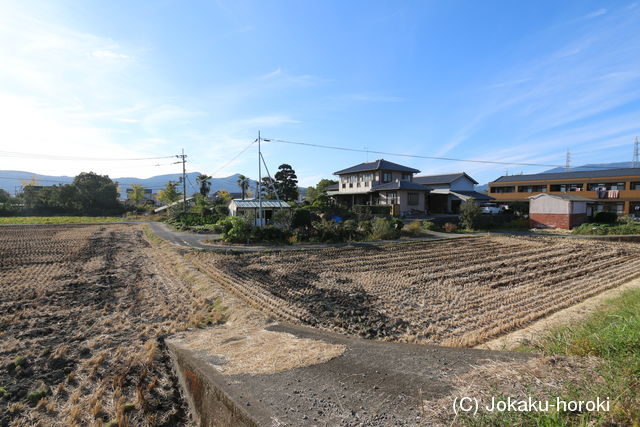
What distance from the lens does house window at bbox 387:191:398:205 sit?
30766 millimetres

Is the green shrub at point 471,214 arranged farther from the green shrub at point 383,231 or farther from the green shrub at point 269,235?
the green shrub at point 269,235

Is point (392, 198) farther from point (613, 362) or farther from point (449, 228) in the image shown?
point (613, 362)

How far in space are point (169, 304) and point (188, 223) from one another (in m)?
21.7

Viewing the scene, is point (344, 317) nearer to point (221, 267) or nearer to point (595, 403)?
point (595, 403)

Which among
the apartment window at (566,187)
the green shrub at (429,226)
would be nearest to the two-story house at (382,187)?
the green shrub at (429,226)

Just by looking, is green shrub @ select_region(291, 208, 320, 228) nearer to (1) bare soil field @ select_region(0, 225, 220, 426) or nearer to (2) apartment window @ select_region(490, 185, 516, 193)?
(1) bare soil field @ select_region(0, 225, 220, 426)

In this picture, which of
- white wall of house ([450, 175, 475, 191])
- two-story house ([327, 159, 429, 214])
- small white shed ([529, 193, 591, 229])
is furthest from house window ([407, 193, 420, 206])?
small white shed ([529, 193, 591, 229])

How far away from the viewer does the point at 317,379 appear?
11.1 ft

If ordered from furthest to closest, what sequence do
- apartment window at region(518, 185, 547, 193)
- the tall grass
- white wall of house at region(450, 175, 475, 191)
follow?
apartment window at region(518, 185, 547, 193)
white wall of house at region(450, 175, 475, 191)
the tall grass

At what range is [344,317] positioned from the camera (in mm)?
6891

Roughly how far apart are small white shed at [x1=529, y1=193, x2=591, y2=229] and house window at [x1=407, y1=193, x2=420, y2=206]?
32.9 feet

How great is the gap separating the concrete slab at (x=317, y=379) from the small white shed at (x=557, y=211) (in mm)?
26943

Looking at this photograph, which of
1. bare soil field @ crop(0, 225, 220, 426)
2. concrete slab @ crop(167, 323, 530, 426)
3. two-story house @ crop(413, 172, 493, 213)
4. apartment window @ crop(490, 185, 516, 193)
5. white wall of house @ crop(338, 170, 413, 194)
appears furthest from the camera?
apartment window @ crop(490, 185, 516, 193)

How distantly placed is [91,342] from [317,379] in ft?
15.4
